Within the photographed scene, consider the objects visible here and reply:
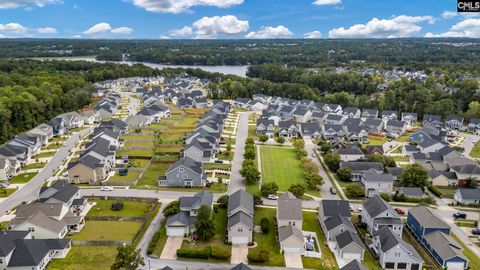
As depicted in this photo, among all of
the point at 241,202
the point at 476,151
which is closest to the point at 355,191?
the point at 241,202

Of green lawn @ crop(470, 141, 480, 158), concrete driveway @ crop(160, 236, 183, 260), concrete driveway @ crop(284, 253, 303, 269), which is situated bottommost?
concrete driveway @ crop(284, 253, 303, 269)

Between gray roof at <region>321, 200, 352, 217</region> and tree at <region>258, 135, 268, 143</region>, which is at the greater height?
tree at <region>258, 135, 268, 143</region>

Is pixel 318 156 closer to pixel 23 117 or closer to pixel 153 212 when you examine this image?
pixel 153 212

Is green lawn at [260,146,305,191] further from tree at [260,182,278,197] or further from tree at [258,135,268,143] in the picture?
tree at [260,182,278,197]

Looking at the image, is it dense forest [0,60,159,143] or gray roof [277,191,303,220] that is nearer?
gray roof [277,191,303,220]

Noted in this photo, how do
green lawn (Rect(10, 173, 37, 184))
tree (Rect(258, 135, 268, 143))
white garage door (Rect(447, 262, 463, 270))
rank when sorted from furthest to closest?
tree (Rect(258, 135, 268, 143)) → green lawn (Rect(10, 173, 37, 184)) → white garage door (Rect(447, 262, 463, 270))

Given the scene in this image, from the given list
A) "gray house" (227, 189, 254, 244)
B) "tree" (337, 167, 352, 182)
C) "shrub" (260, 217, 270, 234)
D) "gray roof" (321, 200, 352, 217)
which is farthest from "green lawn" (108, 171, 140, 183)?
"tree" (337, 167, 352, 182)

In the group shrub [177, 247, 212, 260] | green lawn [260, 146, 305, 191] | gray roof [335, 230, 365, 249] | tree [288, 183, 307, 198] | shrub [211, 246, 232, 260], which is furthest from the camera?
green lawn [260, 146, 305, 191]

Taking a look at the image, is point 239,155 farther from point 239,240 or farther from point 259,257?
point 259,257
